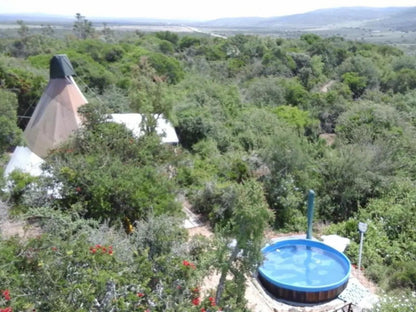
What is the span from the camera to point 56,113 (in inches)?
711

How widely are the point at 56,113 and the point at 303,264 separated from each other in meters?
11.9

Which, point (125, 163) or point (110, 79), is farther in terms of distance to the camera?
point (110, 79)

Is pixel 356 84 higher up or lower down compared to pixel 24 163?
lower down

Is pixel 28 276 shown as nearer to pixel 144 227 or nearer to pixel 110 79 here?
pixel 144 227

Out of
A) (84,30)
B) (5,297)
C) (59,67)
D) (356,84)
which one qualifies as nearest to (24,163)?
(59,67)

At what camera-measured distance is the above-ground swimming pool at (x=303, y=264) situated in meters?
13.2

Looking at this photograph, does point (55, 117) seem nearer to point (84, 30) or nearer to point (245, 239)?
point (245, 239)

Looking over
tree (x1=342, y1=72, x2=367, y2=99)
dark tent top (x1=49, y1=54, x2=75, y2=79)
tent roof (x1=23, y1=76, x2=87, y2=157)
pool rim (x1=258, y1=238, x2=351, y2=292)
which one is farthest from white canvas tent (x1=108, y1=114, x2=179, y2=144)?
tree (x1=342, y1=72, x2=367, y2=99)

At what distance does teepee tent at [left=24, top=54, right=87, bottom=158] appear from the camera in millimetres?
17875

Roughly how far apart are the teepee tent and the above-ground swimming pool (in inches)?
382

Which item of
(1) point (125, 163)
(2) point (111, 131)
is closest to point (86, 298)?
(1) point (125, 163)

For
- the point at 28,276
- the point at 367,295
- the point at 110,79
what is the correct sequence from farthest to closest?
1. the point at 110,79
2. the point at 367,295
3. the point at 28,276

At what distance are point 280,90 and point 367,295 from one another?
72.8 feet

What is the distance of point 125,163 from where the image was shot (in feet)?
47.0
